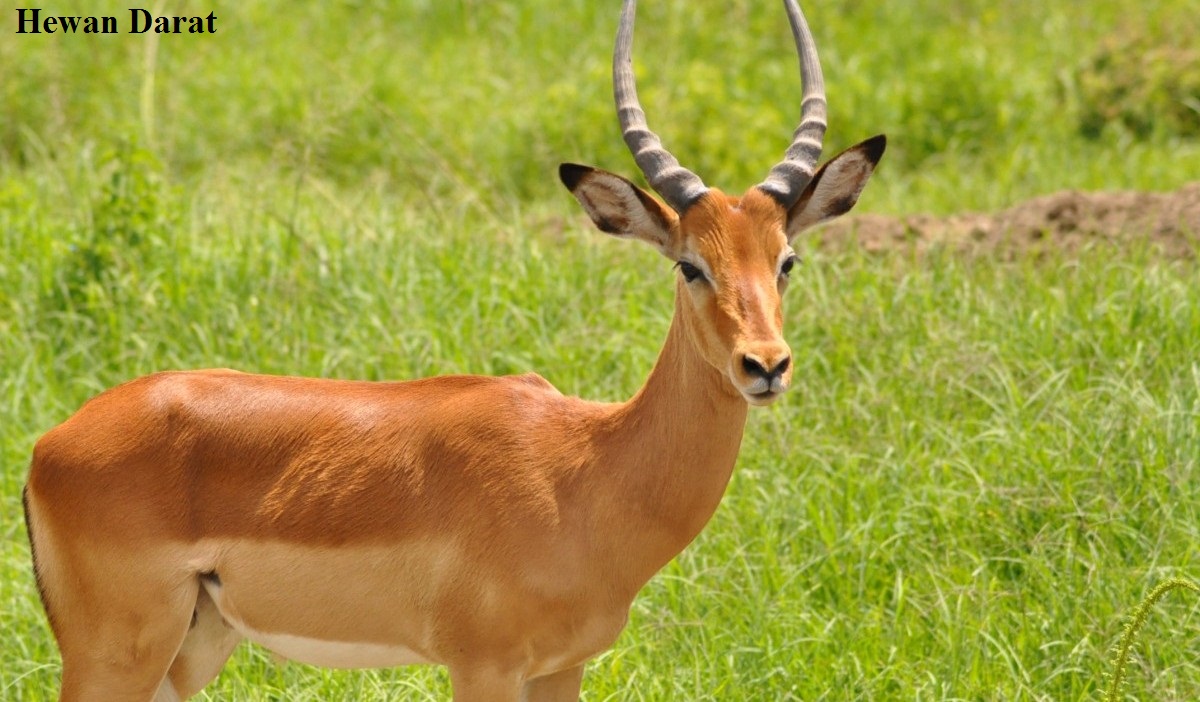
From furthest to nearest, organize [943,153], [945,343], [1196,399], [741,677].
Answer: [943,153] < [945,343] < [1196,399] < [741,677]

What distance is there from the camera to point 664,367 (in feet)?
14.0

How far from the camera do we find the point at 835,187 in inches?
168

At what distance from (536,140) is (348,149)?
3.80 feet

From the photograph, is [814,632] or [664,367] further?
[814,632]

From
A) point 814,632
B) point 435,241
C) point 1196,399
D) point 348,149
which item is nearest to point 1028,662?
point 814,632

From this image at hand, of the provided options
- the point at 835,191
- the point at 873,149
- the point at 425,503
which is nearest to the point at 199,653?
the point at 425,503

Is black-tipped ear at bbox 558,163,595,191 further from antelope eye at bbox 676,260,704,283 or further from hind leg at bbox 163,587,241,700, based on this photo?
hind leg at bbox 163,587,241,700

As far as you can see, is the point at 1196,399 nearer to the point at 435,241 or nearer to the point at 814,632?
the point at 814,632

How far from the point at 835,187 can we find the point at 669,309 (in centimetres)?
292

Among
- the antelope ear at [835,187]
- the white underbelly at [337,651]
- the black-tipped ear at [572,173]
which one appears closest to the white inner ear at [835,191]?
the antelope ear at [835,187]

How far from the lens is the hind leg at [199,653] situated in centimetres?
447

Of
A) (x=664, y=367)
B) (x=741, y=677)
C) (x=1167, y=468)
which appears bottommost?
(x=741, y=677)

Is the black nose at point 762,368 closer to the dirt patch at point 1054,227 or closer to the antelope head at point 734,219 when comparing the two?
the antelope head at point 734,219

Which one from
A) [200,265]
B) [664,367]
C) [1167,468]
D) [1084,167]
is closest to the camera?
[664,367]
